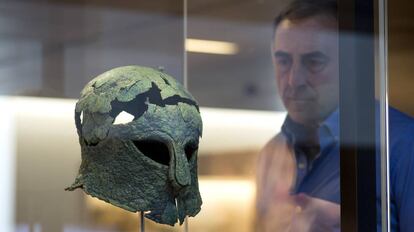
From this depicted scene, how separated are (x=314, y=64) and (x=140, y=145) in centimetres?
113

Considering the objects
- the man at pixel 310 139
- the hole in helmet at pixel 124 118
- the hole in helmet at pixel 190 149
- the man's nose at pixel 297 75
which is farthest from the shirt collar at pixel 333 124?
the hole in helmet at pixel 124 118

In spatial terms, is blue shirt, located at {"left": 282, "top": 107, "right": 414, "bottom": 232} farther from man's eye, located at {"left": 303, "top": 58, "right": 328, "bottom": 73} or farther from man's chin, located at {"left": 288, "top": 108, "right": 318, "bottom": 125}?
man's eye, located at {"left": 303, "top": 58, "right": 328, "bottom": 73}

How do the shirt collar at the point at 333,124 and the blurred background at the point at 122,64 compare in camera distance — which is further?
the blurred background at the point at 122,64

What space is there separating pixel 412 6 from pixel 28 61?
4.82ft

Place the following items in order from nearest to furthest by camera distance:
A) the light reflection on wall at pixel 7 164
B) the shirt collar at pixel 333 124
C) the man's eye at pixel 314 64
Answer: the shirt collar at pixel 333 124 → the man's eye at pixel 314 64 → the light reflection on wall at pixel 7 164

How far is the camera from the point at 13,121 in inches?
112

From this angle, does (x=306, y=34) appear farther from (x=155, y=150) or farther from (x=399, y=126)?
(x=155, y=150)

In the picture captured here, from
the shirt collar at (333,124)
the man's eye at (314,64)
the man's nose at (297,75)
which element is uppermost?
the man's eye at (314,64)

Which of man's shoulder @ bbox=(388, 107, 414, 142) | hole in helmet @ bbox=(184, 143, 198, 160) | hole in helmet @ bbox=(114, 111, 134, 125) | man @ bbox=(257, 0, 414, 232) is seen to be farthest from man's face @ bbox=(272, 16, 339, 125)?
hole in helmet @ bbox=(114, 111, 134, 125)

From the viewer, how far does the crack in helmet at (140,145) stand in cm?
159

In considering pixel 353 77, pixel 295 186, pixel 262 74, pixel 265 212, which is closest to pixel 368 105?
pixel 353 77

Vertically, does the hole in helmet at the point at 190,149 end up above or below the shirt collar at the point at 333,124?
below

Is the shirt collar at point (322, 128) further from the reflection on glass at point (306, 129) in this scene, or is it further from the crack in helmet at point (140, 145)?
the crack in helmet at point (140, 145)

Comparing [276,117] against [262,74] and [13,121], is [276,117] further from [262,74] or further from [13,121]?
[13,121]
